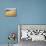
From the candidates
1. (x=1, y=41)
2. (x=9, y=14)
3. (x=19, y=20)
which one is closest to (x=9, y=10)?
(x=9, y=14)

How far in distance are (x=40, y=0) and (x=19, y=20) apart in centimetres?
73

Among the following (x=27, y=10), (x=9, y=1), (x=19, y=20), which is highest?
(x=9, y=1)

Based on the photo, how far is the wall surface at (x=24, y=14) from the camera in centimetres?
307

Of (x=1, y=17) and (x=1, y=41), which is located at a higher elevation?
(x=1, y=17)

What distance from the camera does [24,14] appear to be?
10.1 ft

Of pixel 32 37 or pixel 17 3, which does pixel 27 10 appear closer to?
pixel 17 3

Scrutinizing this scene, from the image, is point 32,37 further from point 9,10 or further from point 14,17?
point 9,10

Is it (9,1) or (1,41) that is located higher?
(9,1)

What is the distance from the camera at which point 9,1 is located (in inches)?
122

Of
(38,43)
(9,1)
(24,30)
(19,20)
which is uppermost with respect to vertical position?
(9,1)

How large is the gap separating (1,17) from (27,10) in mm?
675

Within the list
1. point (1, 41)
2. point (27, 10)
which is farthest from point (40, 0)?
point (1, 41)

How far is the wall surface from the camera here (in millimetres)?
3074

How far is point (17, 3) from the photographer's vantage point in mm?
3094
